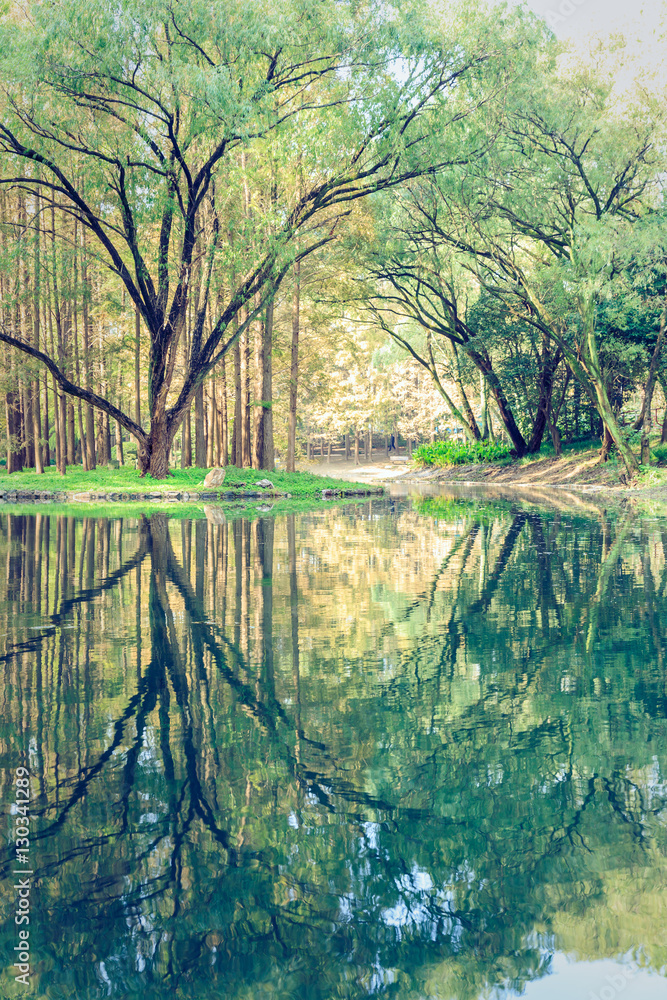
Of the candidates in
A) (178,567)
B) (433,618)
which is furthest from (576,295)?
(433,618)

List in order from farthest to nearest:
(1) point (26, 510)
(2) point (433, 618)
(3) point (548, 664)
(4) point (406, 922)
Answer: (1) point (26, 510) → (2) point (433, 618) → (3) point (548, 664) → (4) point (406, 922)

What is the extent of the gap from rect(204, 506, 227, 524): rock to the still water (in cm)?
957

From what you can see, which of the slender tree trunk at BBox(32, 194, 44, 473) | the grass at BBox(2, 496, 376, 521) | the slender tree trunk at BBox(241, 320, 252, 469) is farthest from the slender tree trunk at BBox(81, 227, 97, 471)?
the grass at BBox(2, 496, 376, 521)

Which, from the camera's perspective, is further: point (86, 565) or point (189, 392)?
point (189, 392)

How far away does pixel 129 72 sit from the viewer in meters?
22.9

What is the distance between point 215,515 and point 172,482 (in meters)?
8.40

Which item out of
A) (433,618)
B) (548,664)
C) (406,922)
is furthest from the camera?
(433,618)

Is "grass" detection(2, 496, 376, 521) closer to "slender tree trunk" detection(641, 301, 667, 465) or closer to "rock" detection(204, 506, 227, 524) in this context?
"rock" detection(204, 506, 227, 524)

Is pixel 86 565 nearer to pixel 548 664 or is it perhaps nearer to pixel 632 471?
pixel 548 664

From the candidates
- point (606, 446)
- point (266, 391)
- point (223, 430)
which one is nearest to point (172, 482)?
point (266, 391)

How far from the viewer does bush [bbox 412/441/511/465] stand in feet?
152

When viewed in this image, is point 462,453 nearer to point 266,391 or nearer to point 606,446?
point 606,446

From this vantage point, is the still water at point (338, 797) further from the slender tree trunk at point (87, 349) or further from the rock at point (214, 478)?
the slender tree trunk at point (87, 349)

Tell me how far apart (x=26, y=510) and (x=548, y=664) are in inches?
734
